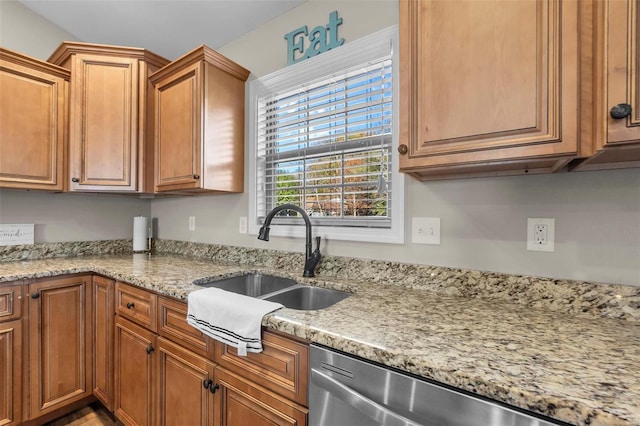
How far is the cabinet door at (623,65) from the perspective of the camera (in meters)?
0.70

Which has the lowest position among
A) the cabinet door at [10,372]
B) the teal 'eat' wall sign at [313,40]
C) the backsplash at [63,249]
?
the cabinet door at [10,372]

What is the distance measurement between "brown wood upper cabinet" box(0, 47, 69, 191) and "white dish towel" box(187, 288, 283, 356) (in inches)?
63.0

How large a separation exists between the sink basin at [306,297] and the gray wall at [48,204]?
77.4 inches

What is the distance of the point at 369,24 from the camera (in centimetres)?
156

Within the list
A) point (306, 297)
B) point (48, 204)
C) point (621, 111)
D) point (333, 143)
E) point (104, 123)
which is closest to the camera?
point (621, 111)

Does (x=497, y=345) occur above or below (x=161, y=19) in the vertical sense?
below

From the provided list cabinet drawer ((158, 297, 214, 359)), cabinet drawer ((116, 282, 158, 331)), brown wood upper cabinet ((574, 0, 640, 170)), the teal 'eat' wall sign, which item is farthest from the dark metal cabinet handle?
the teal 'eat' wall sign

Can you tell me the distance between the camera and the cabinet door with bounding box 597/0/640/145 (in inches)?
27.7

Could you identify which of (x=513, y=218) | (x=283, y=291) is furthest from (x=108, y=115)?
(x=513, y=218)

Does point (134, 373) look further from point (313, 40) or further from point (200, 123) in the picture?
point (313, 40)

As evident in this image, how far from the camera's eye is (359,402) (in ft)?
2.59

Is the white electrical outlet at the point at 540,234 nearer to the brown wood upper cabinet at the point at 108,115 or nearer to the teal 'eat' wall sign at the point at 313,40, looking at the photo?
the teal 'eat' wall sign at the point at 313,40

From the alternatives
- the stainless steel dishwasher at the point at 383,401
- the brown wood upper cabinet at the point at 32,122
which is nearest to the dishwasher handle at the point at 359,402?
the stainless steel dishwasher at the point at 383,401

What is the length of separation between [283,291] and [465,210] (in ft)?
2.94
